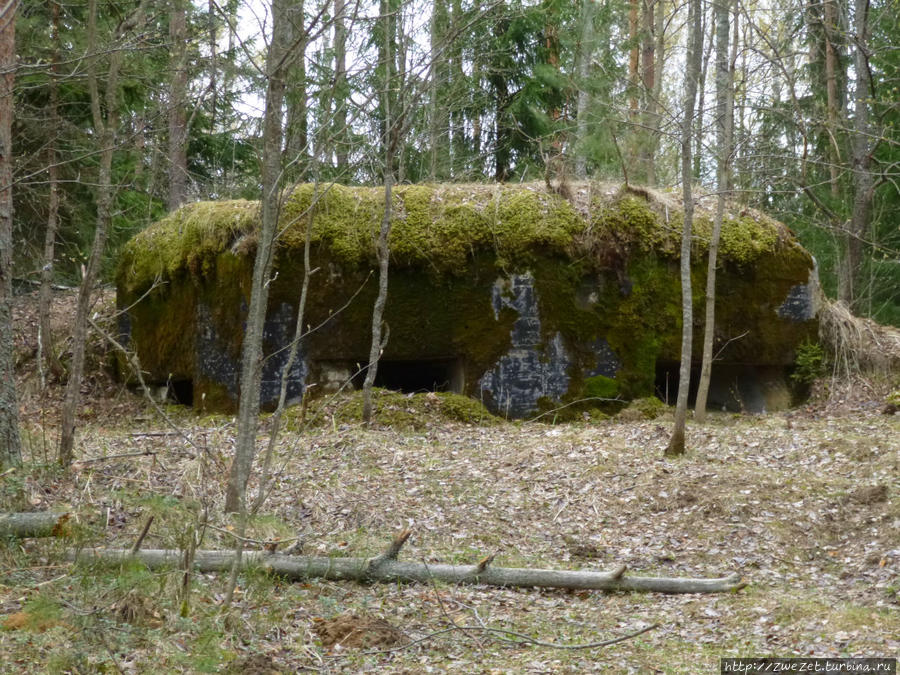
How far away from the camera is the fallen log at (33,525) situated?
15.3 feet

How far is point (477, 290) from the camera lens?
9539 millimetres

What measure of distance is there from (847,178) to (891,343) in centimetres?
396

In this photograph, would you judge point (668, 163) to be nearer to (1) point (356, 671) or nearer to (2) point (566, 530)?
(2) point (566, 530)

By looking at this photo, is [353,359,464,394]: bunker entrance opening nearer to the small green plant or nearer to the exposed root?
the small green plant

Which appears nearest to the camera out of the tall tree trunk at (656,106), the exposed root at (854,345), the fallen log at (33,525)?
the fallen log at (33,525)

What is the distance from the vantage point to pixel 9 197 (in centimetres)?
575

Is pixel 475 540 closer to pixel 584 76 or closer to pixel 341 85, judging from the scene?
pixel 341 85

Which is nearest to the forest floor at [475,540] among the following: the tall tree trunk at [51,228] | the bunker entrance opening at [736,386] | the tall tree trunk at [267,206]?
the tall tree trunk at [267,206]

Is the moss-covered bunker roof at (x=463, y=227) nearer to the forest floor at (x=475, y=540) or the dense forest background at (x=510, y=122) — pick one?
the dense forest background at (x=510, y=122)

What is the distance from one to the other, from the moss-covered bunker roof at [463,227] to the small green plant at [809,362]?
139 centimetres

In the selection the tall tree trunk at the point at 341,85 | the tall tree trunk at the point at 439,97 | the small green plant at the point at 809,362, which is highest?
the tall tree trunk at the point at 439,97

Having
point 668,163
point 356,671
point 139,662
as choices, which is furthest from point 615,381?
point 668,163

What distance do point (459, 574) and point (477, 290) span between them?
5.01 m

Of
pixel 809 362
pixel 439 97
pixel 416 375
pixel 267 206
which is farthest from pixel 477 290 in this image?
pixel 267 206
